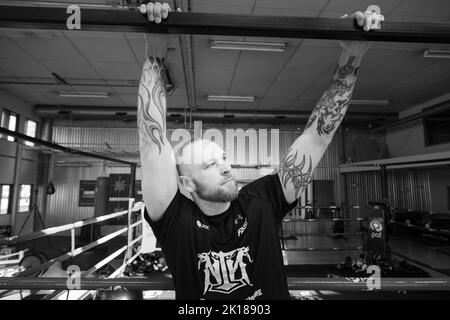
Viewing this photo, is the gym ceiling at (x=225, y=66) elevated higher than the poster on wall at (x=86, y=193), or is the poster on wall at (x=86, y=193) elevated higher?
the gym ceiling at (x=225, y=66)

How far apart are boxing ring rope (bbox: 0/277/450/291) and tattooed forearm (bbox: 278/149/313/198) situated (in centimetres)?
49

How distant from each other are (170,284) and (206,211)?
17.3 inches

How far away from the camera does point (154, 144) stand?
1109 millimetres

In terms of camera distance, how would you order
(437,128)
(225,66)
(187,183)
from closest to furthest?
(187,183)
(225,66)
(437,128)

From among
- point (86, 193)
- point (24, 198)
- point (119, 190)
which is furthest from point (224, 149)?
point (24, 198)

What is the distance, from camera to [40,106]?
7.86 metres

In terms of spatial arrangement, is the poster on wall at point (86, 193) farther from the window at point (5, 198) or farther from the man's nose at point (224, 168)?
the man's nose at point (224, 168)

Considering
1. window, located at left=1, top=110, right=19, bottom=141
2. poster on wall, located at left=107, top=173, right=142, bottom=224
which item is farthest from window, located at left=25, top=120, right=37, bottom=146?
poster on wall, located at left=107, top=173, right=142, bottom=224

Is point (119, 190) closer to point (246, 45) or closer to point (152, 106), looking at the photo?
point (246, 45)

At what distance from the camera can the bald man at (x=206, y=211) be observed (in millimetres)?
1103

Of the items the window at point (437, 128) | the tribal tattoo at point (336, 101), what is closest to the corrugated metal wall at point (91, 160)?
the window at point (437, 128)

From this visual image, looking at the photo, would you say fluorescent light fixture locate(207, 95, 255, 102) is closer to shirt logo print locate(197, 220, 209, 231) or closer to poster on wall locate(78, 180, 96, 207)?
poster on wall locate(78, 180, 96, 207)

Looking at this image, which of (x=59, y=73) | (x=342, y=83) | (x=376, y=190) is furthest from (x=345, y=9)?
(x=376, y=190)

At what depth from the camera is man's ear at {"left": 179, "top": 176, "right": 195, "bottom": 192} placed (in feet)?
4.01
